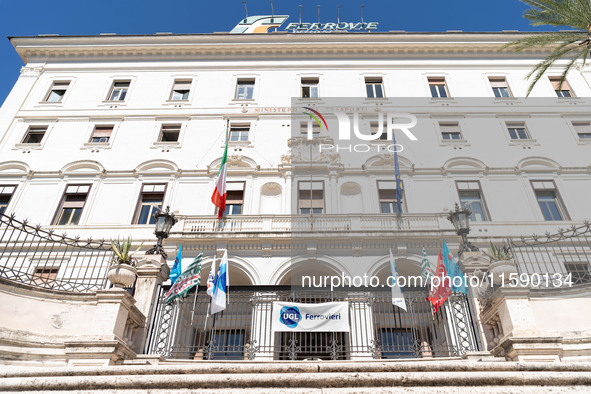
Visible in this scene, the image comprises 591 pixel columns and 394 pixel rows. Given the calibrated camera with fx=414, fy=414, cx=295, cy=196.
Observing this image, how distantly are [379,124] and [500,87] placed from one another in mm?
8402

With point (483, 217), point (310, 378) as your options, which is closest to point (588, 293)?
point (310, 378)

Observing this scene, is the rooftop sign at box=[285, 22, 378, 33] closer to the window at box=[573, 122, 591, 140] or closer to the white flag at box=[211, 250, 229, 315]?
the window at box=[573, 122, 591, 140]

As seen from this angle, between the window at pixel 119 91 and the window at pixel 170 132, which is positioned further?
the window at pixel 119 91

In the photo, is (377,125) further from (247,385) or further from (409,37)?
(247,385)

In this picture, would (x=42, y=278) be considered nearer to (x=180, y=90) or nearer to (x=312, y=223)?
(x=312, y=223)

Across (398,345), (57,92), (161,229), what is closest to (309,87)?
(57,92)

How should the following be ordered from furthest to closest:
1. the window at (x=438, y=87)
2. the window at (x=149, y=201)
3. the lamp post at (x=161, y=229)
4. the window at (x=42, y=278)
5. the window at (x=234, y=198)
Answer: the window at (x=438, y=87), the window at (x=234, y=198), the window at (x=149, y=201), the lamp post at (x=161, y=229), the window at (x=42, y=278)

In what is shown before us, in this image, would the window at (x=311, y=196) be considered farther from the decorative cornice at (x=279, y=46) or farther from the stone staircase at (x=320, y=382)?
the stone staircase at (x=320, y=382)

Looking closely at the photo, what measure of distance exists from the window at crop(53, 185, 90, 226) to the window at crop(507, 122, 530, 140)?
883 inches

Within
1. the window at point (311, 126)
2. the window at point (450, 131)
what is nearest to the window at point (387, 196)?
the window at point (311, 126)

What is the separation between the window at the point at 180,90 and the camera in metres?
24.9

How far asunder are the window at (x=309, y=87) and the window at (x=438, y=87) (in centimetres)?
697

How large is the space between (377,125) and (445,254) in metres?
13.7

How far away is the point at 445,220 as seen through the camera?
1848 cm
